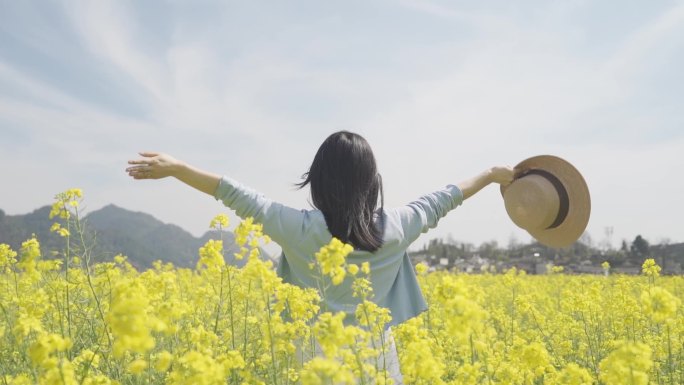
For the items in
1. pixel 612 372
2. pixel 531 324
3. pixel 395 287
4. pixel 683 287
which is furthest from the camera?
pixel 683 287

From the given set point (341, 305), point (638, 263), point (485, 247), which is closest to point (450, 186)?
point (341, 305)

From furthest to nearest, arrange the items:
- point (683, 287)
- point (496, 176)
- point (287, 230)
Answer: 1. point (683, 287)
2. point (496, 176)
3. point (287, 230)

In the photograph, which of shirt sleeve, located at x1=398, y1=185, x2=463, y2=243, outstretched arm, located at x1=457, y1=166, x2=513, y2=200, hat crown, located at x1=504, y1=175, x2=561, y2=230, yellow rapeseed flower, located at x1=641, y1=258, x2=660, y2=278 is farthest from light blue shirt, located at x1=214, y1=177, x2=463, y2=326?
yellow rapeseed flower, located at x1=641, y1=258, x2=660, y2=278

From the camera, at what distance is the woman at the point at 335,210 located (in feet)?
8.50

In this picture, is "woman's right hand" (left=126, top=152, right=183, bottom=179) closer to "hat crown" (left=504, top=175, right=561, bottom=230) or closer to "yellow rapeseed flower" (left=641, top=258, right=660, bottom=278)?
"hat crown" (left=504, top=175, right=561, bottom=230)

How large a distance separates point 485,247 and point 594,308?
115ft

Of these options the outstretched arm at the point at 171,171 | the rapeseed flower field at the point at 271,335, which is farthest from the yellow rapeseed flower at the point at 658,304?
the outstretched arm at the point at 171,171

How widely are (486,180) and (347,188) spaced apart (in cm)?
114

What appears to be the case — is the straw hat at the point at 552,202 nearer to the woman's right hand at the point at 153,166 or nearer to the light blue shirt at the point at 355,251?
the light blue shirt at the point at 355,251

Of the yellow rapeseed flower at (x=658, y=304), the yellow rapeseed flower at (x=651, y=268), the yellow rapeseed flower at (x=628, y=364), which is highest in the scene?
the yellow rapeseed flower at (x=651, y=268)

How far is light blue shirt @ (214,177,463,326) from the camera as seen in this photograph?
2629 mm

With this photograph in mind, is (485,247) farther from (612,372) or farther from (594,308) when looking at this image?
(612,372)

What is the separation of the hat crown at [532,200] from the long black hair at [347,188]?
3.89 ft

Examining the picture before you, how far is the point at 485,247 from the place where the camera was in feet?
127
